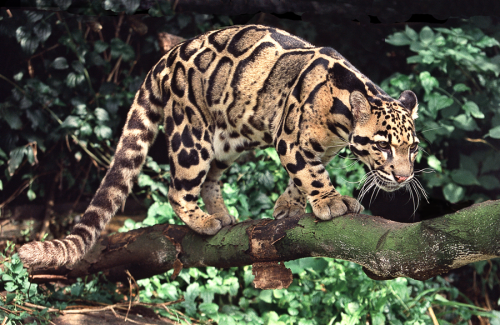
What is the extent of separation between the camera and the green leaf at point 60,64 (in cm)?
553

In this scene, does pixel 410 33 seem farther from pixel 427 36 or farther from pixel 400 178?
pixel 400 178

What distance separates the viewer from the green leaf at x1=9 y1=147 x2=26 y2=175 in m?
5.48

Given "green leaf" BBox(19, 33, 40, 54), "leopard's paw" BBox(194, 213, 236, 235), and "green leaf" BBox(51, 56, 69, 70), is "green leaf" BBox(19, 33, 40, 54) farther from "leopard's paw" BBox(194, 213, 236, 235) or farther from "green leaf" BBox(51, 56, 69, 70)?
"leopard's paw" BBox(194, 213, 236, 235)

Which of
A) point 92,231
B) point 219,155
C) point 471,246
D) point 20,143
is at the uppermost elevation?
point 471,246

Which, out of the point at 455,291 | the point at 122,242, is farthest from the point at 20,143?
the point at 455,291

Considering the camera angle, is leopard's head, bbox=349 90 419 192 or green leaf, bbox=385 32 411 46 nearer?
leopard's head, bbox=349 90 419 192

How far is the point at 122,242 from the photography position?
4.03 meters

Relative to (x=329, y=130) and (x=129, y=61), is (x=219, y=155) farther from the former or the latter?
(x=129, y=61)

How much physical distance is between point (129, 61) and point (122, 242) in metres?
2.79

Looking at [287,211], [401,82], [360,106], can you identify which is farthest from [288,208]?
[401,82]

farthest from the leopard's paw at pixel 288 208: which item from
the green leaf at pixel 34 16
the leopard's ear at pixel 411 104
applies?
the green leaf at pixel 34 16

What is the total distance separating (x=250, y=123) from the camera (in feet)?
11.9

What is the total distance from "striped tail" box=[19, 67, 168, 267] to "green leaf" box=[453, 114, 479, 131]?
3.49 meters

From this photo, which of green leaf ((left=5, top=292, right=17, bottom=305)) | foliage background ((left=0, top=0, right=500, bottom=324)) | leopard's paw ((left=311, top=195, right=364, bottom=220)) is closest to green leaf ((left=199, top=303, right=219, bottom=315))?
foliage background ((left=0, top=0, right=500, bottom=324))
